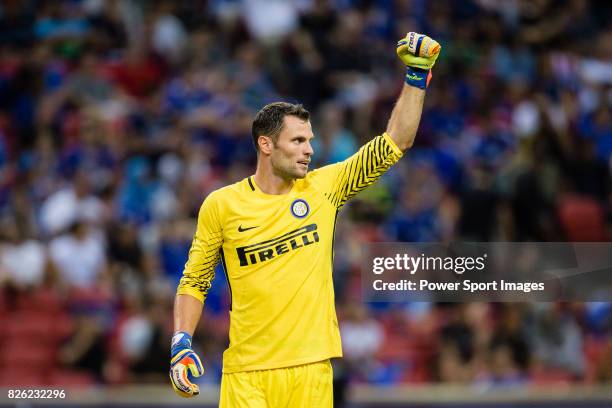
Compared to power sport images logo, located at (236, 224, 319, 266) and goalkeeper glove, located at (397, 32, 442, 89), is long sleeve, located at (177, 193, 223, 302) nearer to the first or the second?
power sport images logo, located at (236, 224, 319, 266)

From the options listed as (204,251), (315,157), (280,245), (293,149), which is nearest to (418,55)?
(293,149)

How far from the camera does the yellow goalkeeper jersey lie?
6535 mm

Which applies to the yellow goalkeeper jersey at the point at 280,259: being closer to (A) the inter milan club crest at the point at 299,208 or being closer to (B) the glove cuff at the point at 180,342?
(A) the inter milan club crest at the point at 299,208

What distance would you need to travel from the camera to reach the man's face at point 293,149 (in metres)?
6.65

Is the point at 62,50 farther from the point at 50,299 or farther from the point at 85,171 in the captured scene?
the point at 50,299

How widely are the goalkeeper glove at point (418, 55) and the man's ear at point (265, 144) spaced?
2.82 ft

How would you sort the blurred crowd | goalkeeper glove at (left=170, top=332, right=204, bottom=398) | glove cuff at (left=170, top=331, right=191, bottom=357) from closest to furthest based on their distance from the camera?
goalkeeper glove at (left=170, top=332, right=204, bottom=398) < glove cuff at (left=170, top=331, right=191, bottom=357) < the blurred crowd

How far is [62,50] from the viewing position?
54.7ft

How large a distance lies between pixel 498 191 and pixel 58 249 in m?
5.15

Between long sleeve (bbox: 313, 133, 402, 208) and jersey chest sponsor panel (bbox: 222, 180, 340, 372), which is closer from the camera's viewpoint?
jersey chest sponsor panel (bbox: 222, 180, 340, 372)

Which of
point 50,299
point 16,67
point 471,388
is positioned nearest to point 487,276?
point 471,388

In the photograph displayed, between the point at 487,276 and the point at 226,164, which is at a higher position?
the point at 226,164

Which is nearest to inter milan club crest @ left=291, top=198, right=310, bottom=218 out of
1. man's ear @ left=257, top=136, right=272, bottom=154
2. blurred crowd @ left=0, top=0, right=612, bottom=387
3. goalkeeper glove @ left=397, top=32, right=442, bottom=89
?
man's ear @ left=257, top=136, right=272, bottom=154

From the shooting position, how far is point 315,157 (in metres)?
14.4
